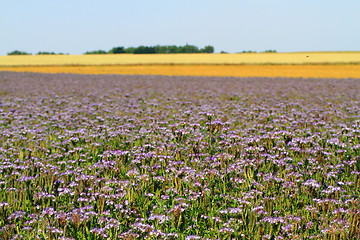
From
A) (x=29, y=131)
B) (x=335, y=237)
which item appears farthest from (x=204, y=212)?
(x=29, y=131)

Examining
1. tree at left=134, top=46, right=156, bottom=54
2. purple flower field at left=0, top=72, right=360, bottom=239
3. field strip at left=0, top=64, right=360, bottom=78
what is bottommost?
purple flower field at left=0, top=72, right=360, bottom=239

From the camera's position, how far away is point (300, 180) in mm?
6184

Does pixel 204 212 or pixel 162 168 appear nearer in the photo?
pixel 204 212

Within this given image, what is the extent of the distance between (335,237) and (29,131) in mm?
7643

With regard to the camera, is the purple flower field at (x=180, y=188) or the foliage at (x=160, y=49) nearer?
the purple flower field at (x=180, y=188)

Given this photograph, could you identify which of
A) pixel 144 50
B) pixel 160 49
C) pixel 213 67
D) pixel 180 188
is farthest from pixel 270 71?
pixel 160 49

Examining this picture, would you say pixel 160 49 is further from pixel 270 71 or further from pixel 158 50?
pixel 270 71

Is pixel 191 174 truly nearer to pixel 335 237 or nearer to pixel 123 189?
pixel 123 189

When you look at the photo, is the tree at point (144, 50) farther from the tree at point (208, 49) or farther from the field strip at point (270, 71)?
the field strip at point (270, 71)

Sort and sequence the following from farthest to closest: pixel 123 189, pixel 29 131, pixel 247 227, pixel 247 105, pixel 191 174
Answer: pixel 247 105 < pixel 29 131 < pixel 191 174 < pixel 123 189 < pixel 247 227

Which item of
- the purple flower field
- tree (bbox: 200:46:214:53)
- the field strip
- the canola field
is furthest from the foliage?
the purple flower field

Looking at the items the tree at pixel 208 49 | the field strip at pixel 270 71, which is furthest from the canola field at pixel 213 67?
the tree at pixel 208 49

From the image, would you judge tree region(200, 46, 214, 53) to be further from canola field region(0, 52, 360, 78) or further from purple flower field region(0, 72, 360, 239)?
purple flower field region(0, 72, 360, 239)

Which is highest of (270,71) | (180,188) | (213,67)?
(213,67)
